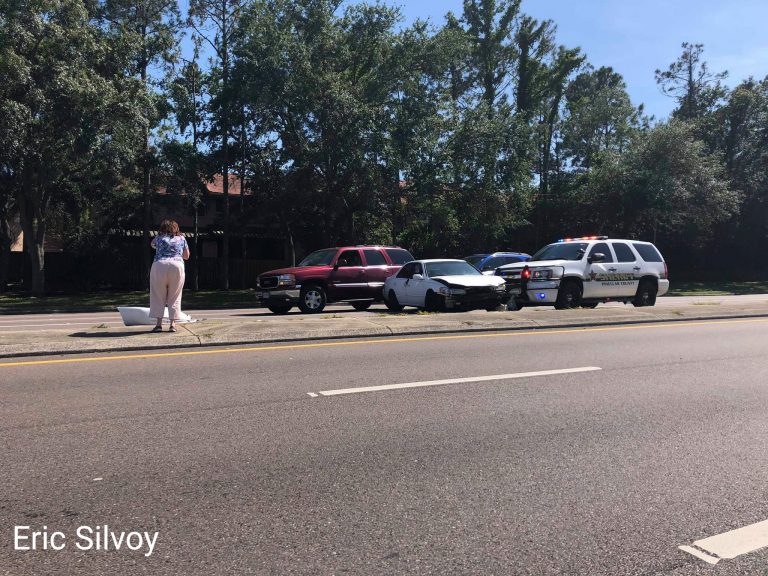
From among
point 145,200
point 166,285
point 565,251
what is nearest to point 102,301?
point 145,200

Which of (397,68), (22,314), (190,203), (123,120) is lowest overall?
(22,314)

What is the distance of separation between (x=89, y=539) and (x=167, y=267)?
702cm

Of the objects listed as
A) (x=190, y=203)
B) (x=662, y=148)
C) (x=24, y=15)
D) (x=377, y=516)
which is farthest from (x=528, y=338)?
(x=662, y=148)

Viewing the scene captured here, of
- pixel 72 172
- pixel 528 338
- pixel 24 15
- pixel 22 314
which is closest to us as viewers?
pixel 528 338

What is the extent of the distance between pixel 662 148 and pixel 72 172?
3013cm

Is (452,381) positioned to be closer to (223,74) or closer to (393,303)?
(393,303)

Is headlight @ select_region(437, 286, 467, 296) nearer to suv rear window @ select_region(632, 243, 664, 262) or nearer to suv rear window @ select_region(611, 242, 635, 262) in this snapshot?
suv rear window @ select_region(611, 242, 635, 262)

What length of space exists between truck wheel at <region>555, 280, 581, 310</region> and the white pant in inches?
352

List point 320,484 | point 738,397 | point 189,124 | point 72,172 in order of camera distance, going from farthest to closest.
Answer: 1. point 189,124
2. point 72,172
3. point 738,397
4. point 320,484

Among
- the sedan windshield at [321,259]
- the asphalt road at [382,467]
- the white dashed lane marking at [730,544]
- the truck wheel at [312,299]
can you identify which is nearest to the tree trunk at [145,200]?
the sedan windshield at [321,259]

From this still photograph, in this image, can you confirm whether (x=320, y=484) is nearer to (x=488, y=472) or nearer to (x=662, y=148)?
(x=488, y=472)

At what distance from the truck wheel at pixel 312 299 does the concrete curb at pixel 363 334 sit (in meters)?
5.34

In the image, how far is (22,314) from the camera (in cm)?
2025

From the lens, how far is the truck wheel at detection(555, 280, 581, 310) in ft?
50.5
